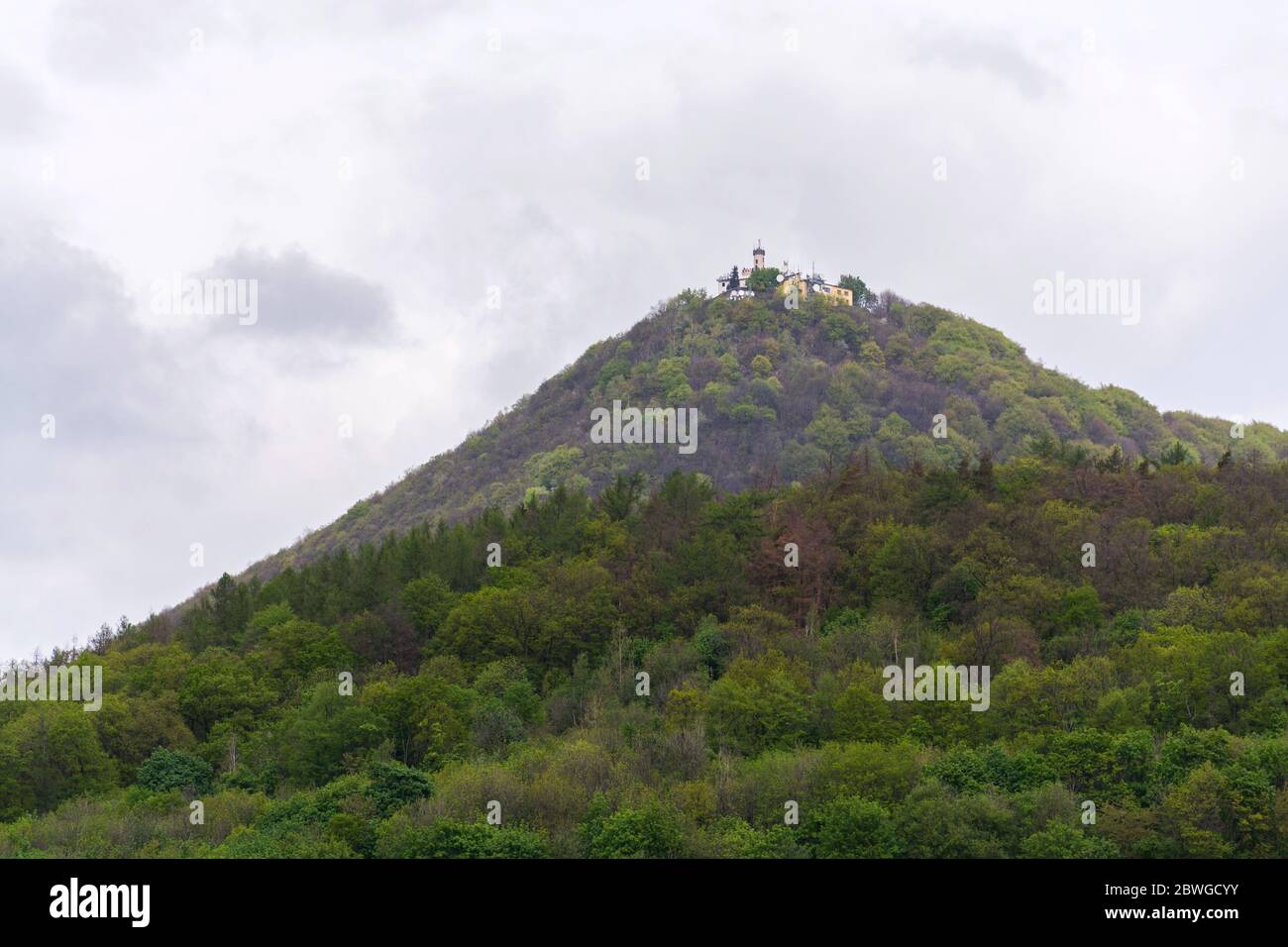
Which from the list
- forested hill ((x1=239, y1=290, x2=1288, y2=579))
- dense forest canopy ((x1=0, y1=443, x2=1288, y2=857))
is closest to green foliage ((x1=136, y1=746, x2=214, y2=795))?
dense forest canopy ((x1=0, y1=443, x2=1288, y2=857))

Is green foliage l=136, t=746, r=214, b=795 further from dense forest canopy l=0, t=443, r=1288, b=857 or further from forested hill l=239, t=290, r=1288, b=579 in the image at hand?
forested hill l=239, t=290, r=1288, b=579

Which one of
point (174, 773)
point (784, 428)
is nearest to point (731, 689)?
point (174, 773)

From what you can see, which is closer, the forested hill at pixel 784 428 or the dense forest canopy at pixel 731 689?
the dense forest canopy at pixel 731 689

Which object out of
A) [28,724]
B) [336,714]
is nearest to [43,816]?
[28,724]

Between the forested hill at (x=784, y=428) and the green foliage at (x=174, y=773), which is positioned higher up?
the forested hill at (x=784, y=428)

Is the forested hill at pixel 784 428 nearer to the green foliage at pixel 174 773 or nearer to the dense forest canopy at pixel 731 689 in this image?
the dense forest canopy at pixel 731 689

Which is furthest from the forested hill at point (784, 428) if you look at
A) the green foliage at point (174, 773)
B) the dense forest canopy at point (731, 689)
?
the green foliage at point (174, 773)

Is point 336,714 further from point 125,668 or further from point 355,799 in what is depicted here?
point 125,668

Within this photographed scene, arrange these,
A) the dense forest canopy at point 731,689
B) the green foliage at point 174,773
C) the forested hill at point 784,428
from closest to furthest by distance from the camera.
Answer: the dense forest canopy at point 731,689, the green foliage at point 174,773, the forested hill at point 784,428

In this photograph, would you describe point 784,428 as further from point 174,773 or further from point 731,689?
point 174,773
